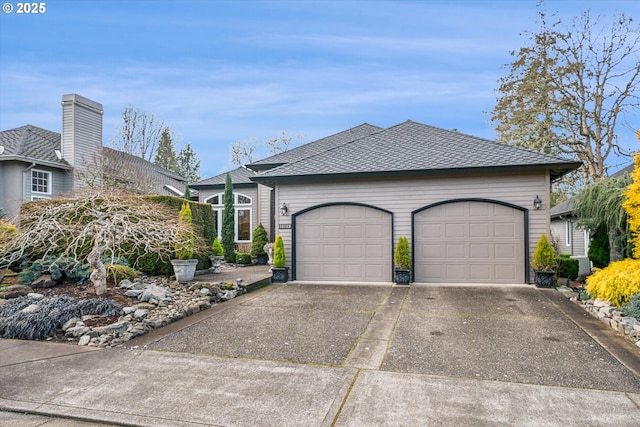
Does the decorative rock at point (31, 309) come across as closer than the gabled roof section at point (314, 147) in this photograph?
Yes

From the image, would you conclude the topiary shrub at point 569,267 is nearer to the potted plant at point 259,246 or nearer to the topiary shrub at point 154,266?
the potted plant at point 259,246

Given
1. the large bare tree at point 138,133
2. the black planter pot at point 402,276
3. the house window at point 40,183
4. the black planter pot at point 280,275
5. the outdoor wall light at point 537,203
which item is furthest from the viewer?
the large bare tree at point 138,133

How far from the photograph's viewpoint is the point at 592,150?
1889 cm

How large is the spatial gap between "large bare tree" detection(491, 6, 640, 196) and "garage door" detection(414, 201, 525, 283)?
10916 mm

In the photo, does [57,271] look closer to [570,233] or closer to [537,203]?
[537,203]

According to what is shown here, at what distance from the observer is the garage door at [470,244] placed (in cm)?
958

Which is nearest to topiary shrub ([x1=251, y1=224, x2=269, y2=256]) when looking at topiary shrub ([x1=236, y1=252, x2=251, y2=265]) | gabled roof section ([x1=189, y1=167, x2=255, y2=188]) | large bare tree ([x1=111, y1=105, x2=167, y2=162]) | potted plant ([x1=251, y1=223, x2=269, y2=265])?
potted plant ([x1=251, y1=223, x2=269, y2=265])

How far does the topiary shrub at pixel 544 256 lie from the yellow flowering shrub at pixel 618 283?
1867 millimetres

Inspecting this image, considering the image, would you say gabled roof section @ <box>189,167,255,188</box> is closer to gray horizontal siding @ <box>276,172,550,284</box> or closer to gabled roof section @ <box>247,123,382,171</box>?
gabled roof section @ <box>247,123,382,171</box>

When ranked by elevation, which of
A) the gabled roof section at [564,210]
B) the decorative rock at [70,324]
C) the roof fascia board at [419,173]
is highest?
the roof fascia board at [419,173]

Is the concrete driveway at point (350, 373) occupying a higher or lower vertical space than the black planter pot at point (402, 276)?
lower

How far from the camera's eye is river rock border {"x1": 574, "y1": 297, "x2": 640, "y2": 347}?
5.13 meters

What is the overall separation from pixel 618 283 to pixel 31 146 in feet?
67.8

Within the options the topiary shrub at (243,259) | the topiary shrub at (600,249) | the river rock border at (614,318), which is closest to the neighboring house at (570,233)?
the topiary shrub at (600,249)
